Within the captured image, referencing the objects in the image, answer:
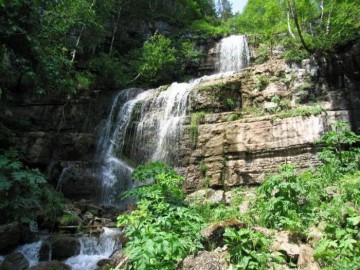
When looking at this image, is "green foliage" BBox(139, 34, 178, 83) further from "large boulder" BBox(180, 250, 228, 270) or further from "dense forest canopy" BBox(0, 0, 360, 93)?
"large boulder" BBox(180, 250, 228, 270)

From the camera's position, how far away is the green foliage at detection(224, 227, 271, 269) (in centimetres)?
394

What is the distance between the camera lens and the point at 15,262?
597 cm

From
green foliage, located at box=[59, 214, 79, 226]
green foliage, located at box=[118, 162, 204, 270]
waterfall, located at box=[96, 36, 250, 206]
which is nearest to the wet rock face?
waterfall, located at box=[96, 36, 250, 206]

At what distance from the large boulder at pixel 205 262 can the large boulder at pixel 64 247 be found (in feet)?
12.6

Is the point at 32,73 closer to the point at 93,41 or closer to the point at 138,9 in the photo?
the point at 93,41

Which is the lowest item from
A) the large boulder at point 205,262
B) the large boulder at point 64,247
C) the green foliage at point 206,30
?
the large boulder at point 64,247

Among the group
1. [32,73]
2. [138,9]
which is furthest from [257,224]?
[138,9]

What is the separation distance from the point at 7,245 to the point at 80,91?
1036cm

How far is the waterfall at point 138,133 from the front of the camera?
1130 centimetres

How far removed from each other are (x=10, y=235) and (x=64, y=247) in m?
1.22

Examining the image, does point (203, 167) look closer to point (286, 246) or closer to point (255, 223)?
point (255, 223)

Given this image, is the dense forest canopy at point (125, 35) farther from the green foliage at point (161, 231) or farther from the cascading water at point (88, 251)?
the cascading water at point (88, 251)

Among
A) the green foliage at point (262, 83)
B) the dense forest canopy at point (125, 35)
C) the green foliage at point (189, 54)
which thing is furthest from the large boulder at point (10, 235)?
the green foliage at point (189, 54)

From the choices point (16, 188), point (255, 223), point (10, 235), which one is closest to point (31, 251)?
point (10, 235)
